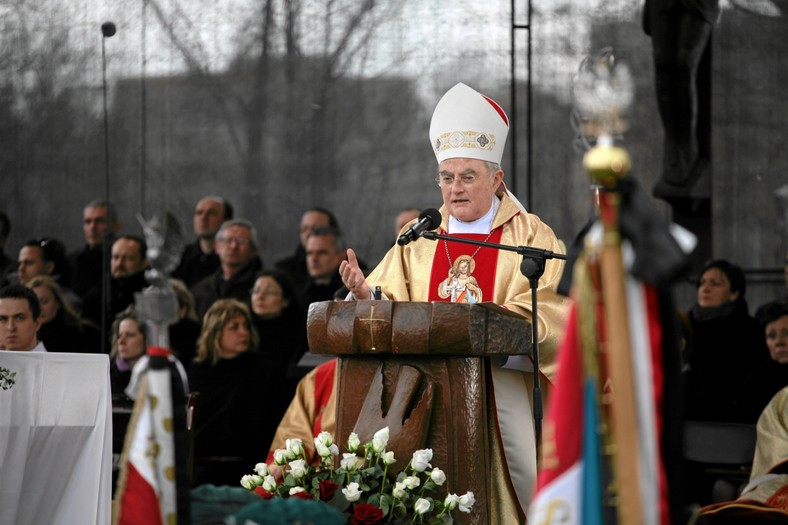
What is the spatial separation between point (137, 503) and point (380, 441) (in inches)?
53.5

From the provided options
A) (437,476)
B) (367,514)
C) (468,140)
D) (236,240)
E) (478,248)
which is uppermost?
(468,140)

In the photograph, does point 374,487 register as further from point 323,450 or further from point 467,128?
point 467,128

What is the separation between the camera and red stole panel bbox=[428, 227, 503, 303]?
17.6 feet

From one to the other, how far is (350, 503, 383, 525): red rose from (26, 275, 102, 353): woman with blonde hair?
5.42 metres

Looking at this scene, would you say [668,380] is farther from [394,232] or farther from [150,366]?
[394,232]

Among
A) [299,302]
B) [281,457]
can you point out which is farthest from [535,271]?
[299,302]

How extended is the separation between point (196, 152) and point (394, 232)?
1844 millimetres

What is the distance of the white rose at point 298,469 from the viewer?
4.44 m

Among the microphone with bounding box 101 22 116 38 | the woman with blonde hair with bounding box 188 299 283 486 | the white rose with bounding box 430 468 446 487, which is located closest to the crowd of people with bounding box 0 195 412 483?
the woman with blonde hair with bounding box 188 299 283 486

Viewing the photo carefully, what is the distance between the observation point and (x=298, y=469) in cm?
445

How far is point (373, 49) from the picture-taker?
1120 cm

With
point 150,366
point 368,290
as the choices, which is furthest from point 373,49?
point 150,366

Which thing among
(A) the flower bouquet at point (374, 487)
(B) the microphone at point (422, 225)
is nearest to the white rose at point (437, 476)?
(A) the flower bouquet at point (374, 487)

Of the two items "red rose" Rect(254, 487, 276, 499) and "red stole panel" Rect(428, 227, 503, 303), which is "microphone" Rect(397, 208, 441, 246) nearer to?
"red stole panel" Rect(428, 227, 503, 303)
